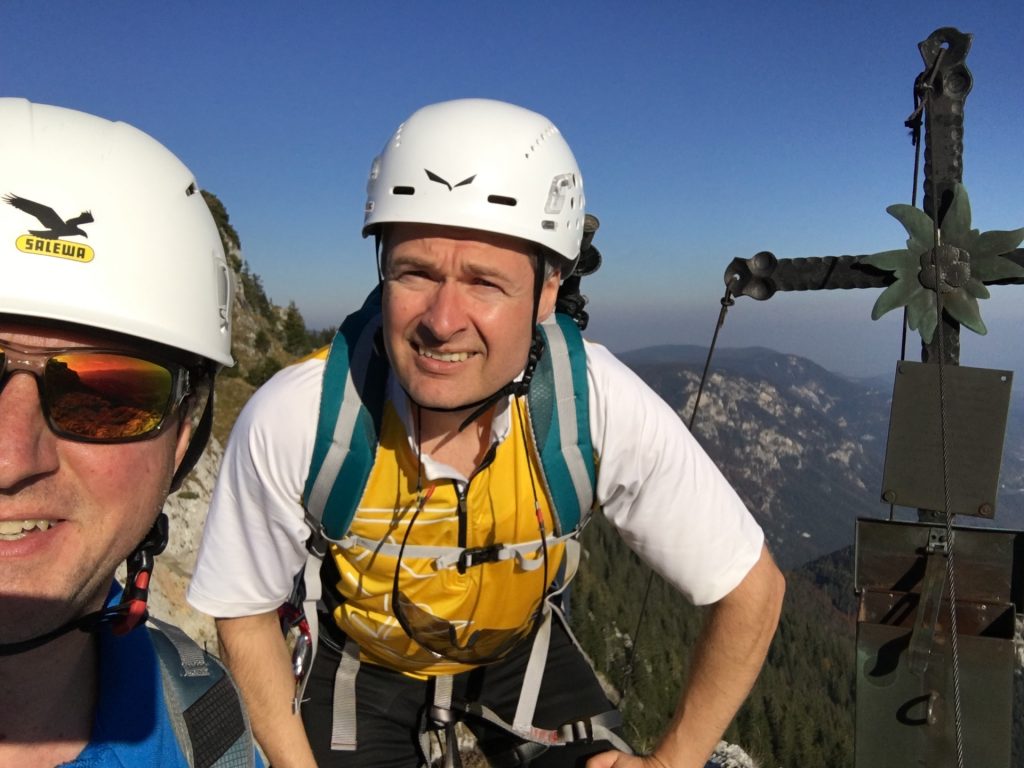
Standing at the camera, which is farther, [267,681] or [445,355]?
[267,681]

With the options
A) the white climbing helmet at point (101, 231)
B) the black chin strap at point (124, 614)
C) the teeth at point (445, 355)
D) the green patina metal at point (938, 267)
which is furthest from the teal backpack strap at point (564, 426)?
the green patina metal at point (938, 267)

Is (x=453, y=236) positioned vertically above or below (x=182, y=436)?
above

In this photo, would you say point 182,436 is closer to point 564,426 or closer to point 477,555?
point 477,555

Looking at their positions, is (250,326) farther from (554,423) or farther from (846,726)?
(846,726)

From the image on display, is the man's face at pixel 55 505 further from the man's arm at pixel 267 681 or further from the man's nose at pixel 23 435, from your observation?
the man's arm at pixel 267 681

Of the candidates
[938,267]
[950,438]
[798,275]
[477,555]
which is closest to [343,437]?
[477,555]

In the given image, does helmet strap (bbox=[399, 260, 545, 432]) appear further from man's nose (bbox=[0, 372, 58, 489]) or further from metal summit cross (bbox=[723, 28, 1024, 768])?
metal summit cross (bbox=[723, 28, 1024, 768])
